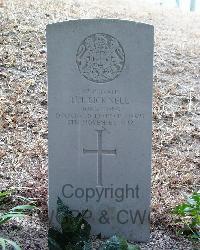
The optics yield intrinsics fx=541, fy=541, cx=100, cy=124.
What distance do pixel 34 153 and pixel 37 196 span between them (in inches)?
35.3

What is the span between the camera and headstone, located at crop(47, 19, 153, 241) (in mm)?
3951

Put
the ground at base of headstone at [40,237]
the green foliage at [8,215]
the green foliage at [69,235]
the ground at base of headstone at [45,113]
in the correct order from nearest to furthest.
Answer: the green foliage at [8,215]
the green foliage at [69,235]
the ground at base of headstone at [40,237]
the ground at base of headstone at [45,113]

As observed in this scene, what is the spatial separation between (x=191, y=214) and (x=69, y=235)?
3.23 ft

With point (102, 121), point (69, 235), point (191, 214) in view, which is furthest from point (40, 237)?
point (191, 214)

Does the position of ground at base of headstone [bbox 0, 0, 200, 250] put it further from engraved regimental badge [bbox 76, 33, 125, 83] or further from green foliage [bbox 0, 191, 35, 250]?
engraved regimental badge [bbox 76, 33, 125, 83]

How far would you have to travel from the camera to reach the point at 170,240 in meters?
4.20

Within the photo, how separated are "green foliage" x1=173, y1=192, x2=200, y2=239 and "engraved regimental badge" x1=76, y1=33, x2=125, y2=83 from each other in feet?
3.53

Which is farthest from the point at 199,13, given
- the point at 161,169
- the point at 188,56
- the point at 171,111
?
the point at 161,169

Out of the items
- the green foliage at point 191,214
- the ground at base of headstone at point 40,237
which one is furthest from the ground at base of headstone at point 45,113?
the green foliage at point 191,214

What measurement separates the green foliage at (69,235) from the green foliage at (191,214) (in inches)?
28.2

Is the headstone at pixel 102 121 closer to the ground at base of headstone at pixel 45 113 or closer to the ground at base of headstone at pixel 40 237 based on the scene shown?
the ground at base of headstone at pixel 40 237

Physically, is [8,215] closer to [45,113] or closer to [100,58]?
[100,58]

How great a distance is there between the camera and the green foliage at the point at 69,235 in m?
3.63

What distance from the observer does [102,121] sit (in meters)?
4.06
